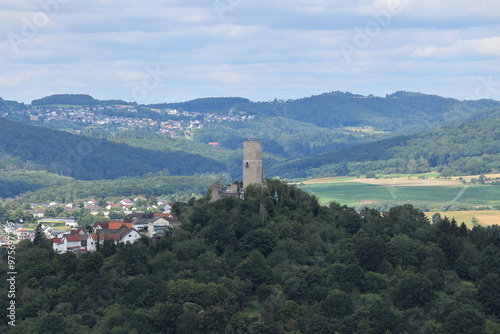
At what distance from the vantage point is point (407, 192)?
140m

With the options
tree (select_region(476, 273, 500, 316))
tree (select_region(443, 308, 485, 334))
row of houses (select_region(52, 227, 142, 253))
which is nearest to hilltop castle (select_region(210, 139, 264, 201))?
row of houses (select_region(52, 227, 142, 253))

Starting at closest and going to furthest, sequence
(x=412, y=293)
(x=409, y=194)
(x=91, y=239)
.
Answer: (x=412, y=293) → (x=91, y=239) → (x=409, y=194)

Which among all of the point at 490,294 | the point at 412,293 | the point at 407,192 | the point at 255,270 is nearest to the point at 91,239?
the point at 255,270

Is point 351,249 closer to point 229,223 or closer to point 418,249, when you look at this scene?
point 418,249

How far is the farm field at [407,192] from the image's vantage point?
420ft

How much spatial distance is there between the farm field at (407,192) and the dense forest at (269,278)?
5944 centimetres

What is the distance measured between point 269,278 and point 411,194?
85.3 m

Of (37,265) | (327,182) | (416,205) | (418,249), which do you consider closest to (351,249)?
(418,249)

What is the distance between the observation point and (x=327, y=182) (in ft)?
568

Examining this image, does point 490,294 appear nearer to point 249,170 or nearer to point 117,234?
point 249,170

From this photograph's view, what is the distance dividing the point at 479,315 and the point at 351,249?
1338cm

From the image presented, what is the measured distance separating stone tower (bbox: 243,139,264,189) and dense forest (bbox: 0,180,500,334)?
1.03m

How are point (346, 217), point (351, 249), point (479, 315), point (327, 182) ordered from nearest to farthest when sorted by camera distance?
point (479, 315), point (351, 249), point (346, 217), point (327, 182)

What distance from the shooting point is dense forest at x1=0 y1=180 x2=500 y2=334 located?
161ft
